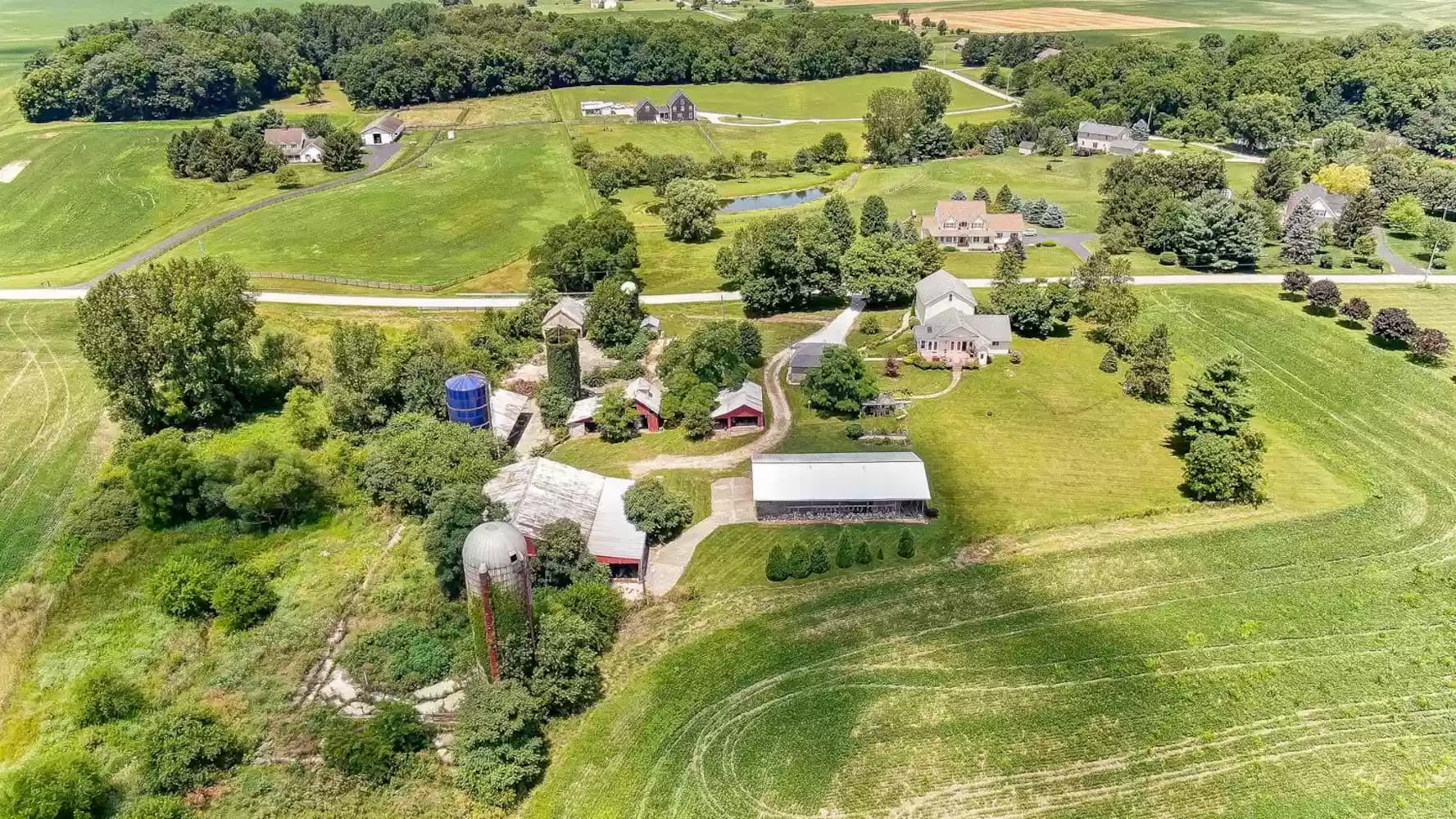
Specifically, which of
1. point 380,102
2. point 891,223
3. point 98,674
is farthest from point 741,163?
point 98,674

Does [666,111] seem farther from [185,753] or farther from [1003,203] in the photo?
[185,753]

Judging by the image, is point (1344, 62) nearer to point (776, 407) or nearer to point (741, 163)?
point (741, 163)

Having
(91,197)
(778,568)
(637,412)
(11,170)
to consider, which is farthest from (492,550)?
(11,170)

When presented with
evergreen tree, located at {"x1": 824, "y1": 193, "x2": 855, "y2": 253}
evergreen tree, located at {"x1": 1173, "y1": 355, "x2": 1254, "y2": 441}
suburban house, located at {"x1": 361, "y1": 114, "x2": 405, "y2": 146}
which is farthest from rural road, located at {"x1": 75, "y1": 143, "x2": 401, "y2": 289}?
evergreen tree, located at {"x1": 1173, "y1": 355, "x2": 1254, "y2": 441}

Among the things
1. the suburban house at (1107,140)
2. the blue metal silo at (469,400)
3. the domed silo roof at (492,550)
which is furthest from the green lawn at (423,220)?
the suburban house at (1107,140)

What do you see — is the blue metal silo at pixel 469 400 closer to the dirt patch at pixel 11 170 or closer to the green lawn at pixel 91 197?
the green lawn at pixel 91 197
